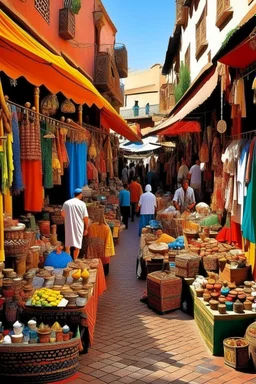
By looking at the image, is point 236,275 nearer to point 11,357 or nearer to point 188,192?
point 11,357

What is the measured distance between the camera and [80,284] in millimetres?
5910

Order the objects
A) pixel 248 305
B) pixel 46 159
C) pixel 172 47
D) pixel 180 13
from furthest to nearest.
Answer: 1. pixel 172 47
2. pixel 180 13
3. pixel 46 159
4. pixel 248 305

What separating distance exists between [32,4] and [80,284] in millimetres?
6074

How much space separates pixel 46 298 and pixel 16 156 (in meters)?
1.91

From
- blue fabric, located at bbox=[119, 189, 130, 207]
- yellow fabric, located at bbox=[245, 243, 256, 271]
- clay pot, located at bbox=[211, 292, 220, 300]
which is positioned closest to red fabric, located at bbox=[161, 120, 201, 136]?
blue fabric, located at bbox=[119, 189, 130, 207]

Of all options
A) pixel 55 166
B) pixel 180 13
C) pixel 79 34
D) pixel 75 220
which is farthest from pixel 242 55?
pixel 180 13

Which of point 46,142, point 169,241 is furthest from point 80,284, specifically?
point 169,241

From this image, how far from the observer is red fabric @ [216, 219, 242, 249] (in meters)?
7.88

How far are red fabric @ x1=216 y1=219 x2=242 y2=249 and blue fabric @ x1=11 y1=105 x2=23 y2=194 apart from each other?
377 cm

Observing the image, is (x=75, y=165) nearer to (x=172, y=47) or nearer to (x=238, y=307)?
(x=238, y=307)

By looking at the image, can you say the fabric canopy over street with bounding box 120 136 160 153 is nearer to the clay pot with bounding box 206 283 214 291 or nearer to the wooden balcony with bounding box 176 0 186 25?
the wooden balcony with bounding box 176 0 186 25

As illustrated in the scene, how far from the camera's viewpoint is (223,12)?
33.5 ft

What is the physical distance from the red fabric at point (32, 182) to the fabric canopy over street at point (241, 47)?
3003mm

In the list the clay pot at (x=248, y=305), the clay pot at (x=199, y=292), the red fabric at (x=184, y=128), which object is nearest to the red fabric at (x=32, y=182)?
the clay pot at (x=199, y=292)
